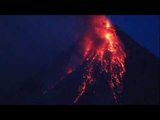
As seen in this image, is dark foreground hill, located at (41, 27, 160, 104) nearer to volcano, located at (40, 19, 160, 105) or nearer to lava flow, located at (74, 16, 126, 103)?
volcano, located at (40, 19, 160, 105)

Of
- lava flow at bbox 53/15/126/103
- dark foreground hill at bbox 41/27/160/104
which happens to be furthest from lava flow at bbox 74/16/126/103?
dark foreground hill at bbox 41/27/160/104

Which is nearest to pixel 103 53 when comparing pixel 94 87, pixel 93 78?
pixel 93 78

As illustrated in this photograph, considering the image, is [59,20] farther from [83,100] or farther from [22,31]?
[83,100]

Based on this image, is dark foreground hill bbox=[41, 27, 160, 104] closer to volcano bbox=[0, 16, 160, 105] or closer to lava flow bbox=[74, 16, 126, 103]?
volcano bbox=[0, 16, 160, 105]

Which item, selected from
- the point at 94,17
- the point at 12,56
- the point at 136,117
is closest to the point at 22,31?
the point at 12,56

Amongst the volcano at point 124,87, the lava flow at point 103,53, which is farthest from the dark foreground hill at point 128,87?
the lava flow at point 103,53
